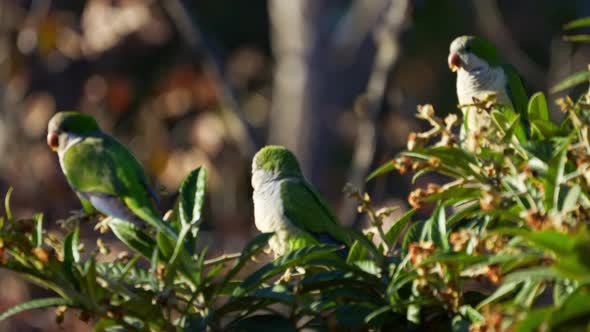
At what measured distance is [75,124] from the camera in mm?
3203

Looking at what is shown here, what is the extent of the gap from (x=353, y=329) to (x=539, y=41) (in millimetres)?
10837

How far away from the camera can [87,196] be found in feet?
9.06

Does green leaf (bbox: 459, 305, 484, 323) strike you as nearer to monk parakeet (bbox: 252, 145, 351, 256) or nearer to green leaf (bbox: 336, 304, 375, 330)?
green leaf (bbox: 336, 304, 375, 330)

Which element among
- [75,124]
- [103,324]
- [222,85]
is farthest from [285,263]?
[222,85]

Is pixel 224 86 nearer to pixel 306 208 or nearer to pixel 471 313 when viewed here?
pixel 306 208

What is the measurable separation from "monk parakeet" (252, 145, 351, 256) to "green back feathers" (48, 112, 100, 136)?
1.87ft

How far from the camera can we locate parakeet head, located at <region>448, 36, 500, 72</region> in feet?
9.19

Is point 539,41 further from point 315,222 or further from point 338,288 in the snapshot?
point 338,288

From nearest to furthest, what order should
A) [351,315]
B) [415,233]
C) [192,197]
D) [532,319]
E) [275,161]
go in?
[532,319]
[351,315]
[415,233]
[192,197]
[275,161]

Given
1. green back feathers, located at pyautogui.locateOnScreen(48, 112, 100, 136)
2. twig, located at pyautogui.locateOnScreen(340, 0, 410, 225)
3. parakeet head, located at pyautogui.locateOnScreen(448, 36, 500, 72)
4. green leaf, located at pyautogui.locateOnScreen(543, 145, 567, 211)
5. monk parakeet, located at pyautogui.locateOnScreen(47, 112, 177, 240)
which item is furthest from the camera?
twig, located at pyautogui.locateOnScreen(340, 0, 410, 225)

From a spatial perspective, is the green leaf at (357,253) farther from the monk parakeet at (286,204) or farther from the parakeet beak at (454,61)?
the parakeet beak at (454,61)

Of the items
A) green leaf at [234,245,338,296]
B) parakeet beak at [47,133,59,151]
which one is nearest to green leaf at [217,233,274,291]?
green leaf at [234,245,338,296]

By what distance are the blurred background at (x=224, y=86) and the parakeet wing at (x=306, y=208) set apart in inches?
122

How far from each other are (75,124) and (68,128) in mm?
26
